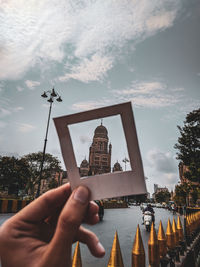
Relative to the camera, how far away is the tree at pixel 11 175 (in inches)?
1225

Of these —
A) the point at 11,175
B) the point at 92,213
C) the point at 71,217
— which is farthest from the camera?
the point at 11,175

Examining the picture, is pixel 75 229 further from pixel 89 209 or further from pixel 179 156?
pixel 179 156

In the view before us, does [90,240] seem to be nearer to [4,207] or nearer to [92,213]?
[92,213]

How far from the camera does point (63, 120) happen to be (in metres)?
1.05

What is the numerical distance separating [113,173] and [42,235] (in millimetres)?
616

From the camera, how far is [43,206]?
3.61 ft

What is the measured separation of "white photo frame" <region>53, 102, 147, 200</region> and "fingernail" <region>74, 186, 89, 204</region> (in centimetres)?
4

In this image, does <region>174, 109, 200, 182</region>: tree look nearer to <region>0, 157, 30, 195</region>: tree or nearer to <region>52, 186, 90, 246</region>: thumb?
<region>52, 186, 90, 246</region>: thumb

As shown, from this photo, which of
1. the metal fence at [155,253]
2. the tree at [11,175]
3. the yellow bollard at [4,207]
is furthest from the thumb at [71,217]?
the tree at [11,175]

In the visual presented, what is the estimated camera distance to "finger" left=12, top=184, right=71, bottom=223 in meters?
1.06

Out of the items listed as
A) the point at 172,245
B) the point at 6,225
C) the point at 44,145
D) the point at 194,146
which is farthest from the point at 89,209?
the point at 194,146

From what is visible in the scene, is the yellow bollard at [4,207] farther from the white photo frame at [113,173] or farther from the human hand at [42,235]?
the white photo frame at [113,173]

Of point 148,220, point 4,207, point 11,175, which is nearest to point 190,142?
point 148,220

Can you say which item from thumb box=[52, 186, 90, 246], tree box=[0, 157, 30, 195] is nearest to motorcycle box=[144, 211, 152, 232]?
thumb box=[52, 186, 90, 246]
